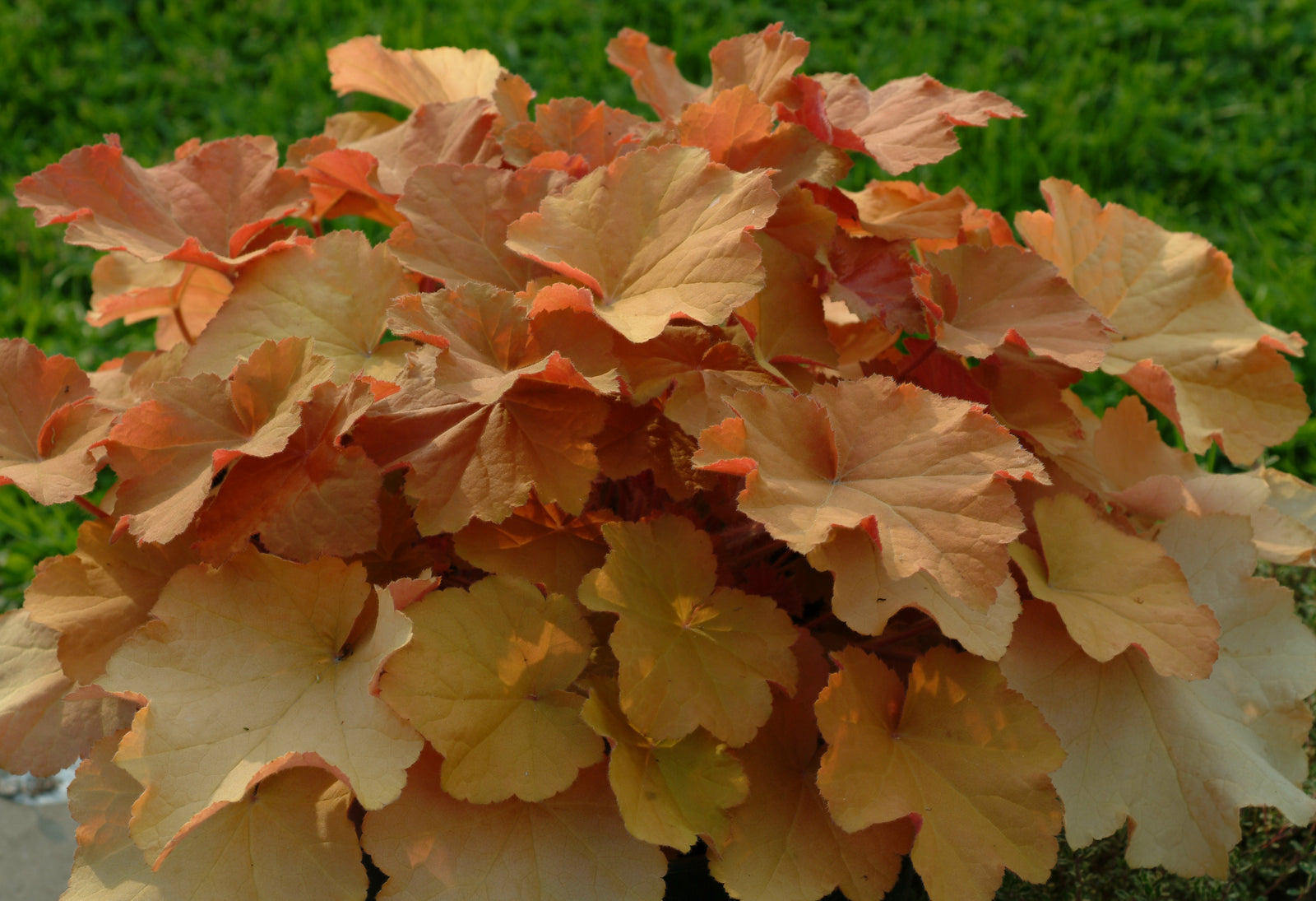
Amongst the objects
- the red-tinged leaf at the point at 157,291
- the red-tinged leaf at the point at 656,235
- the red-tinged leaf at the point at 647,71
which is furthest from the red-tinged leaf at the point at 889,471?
the red-tinged leaf at the point at 157,291

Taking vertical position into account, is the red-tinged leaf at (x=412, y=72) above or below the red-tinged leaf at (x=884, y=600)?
above

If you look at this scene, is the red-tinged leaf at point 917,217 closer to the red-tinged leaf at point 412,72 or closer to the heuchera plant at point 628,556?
the heuchera plant at point 628,556

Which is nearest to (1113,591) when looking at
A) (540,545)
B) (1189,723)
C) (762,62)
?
(1189,723)

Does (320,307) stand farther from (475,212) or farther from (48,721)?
(48,721)

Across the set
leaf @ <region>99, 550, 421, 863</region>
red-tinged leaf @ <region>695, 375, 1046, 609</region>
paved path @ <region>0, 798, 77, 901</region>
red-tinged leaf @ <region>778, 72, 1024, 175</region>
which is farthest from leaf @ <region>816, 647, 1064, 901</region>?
paved path @ <region>0, 798, 77, 901</region>

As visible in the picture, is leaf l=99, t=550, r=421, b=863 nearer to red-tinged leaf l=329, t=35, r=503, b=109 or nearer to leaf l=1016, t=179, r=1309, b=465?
red-tinged leaf l=329, t=35, r=503, b=109

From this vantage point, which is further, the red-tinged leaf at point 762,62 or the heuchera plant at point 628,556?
the red-tinged leaf at point 762,62
